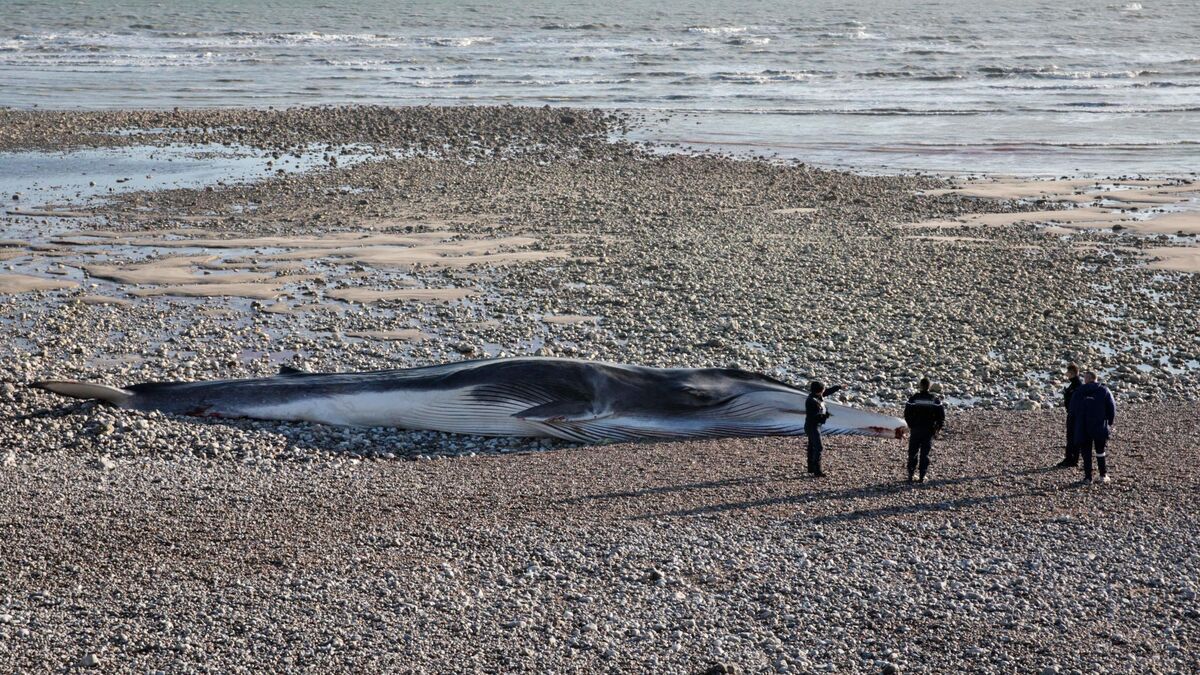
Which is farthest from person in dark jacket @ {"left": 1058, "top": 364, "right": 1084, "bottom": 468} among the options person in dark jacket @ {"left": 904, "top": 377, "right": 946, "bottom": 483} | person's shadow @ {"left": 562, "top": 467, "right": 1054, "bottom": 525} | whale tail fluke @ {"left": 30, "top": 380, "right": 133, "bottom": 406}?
whale tail fluke @ {"left": 30, "top": 380, "right": 133, "bottom": 406}

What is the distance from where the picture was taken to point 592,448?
12586 mm

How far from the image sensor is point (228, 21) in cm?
8175

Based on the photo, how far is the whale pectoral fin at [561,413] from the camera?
12891 millimetres

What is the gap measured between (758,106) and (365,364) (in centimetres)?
3203

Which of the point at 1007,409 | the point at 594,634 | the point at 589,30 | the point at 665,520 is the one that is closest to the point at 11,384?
the point at 665,520

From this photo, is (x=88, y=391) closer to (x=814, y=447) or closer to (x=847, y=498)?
(x=814, y=447)

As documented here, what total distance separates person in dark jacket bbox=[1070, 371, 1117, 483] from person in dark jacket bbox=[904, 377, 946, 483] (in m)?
1.23

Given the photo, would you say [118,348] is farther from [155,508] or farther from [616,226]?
[616,226]

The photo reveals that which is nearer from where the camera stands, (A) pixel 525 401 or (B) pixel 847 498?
(B) pixel 847 498

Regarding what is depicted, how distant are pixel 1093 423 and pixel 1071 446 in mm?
724

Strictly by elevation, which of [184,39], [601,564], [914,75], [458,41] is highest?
[458,41]

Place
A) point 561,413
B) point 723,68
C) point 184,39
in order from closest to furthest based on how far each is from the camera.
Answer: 1. point 561,413
2. point 723,68
3. point 184,39

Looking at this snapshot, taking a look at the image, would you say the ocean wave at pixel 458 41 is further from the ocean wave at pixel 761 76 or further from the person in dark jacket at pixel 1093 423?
the person in dark jacket at pixel 1093 423

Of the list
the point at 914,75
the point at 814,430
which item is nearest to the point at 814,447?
the point at 814,430
